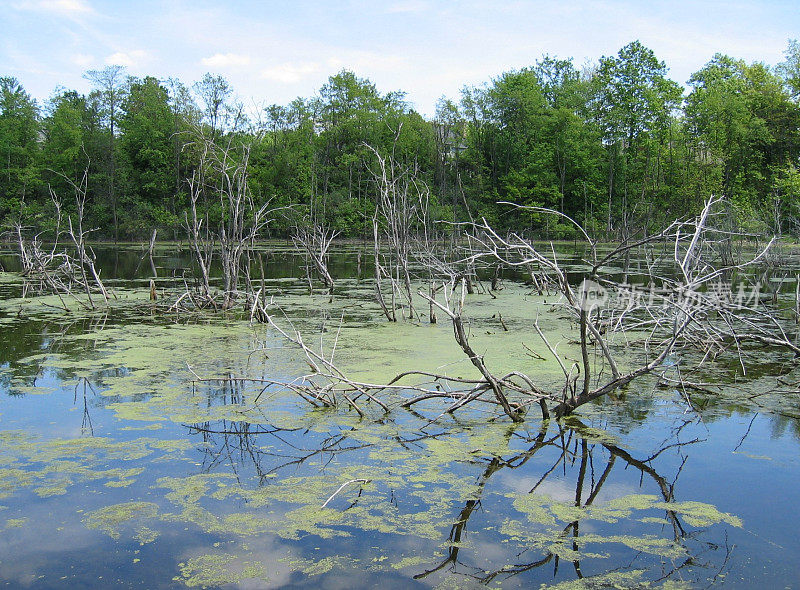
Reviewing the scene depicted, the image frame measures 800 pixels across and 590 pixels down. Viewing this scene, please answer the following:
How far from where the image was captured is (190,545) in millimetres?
3596

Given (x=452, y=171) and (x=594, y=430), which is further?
(x=452, y=171)

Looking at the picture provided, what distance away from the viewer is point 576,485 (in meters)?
4.44

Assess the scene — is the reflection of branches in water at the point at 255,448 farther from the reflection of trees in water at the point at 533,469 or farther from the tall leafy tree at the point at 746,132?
the tall leafy tree at the point at 746,132

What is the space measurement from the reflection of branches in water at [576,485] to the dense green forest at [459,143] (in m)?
29.3

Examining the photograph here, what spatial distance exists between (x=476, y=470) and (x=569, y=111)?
37.4m

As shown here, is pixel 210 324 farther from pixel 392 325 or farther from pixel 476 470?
pixel 476 470

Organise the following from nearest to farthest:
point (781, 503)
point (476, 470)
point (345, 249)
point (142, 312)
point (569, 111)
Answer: point (781, 503), point (476, 470), point (142, 312), point (345, 249), point (569, 111)

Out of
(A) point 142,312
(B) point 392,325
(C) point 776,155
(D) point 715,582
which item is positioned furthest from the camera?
(C) point 776,155

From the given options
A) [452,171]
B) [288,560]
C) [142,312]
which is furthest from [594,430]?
[452,171]

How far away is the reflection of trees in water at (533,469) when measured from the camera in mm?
3426

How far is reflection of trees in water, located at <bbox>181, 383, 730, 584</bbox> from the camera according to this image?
3.43 metres

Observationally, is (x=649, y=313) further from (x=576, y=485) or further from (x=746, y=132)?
(x=746, y=132)

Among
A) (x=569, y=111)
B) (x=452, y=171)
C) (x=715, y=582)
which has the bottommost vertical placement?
(x=715, y=582)

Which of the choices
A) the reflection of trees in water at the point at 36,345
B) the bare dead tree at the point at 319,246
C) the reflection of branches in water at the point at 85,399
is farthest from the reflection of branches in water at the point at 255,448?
the bare dead tree at the point at 319,246
